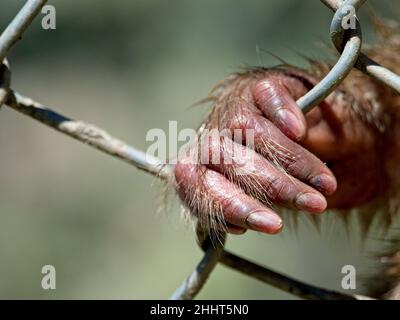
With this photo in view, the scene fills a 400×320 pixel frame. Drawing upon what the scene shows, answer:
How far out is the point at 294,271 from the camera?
3.34 m

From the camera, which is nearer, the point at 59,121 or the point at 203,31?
the point at 59,121

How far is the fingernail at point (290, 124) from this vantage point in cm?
132

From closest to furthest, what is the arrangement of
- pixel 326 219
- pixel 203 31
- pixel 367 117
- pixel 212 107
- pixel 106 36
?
pixel 212 107 < pixel 367 117 < pixel 326 219 < pixel 203 31 < pixel 106 36

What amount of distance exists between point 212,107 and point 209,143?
26 centimetres

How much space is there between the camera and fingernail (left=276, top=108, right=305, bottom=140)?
1.32 m

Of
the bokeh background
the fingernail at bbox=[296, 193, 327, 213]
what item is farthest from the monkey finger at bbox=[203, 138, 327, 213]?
the bokeh background

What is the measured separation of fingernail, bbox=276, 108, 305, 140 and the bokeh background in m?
1.64

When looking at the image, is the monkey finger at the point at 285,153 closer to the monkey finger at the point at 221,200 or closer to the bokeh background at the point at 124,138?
the monkey finger at the point at 221,200

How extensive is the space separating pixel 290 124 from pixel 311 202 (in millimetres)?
153

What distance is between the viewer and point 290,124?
52.5 inches

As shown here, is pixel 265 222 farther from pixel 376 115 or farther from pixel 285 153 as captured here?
pixel 376 115

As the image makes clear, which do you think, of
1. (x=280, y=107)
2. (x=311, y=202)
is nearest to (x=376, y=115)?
(x=280, y=107)

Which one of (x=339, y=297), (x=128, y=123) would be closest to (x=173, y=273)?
(x=128, y=123)

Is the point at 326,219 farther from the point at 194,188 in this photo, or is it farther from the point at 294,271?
the point at 294,271
